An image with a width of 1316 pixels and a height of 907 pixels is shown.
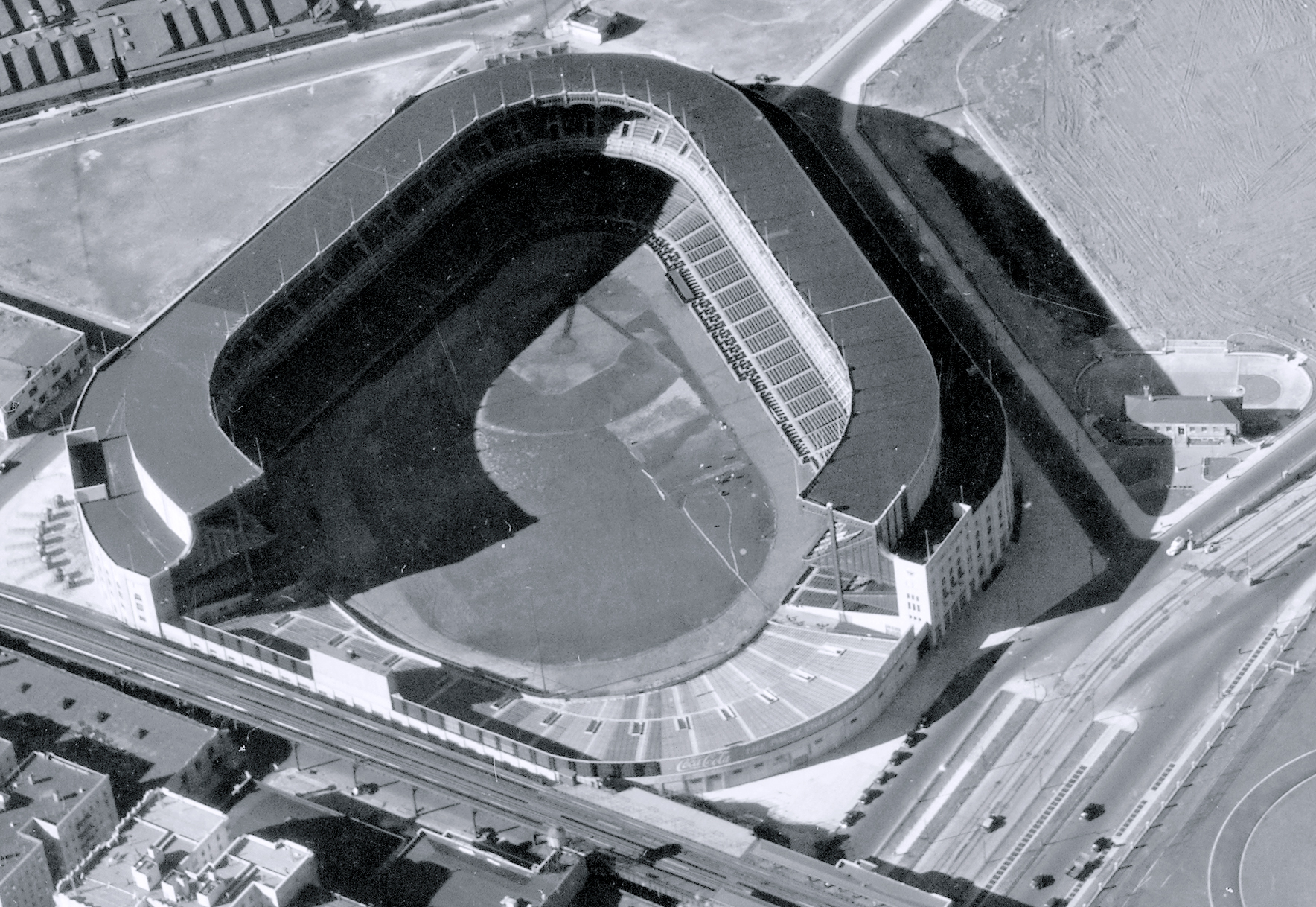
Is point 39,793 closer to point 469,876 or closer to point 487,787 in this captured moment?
point 487,787

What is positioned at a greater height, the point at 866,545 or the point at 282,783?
the point at 866,545

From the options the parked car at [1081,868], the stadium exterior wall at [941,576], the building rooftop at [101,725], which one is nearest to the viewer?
the parked car at [1081,868]

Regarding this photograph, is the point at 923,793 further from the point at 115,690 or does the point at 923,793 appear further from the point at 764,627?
the point at 115,690

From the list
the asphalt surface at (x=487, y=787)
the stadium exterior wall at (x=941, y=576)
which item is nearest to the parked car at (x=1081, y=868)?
the asphalt surface at (x=487, y=787)

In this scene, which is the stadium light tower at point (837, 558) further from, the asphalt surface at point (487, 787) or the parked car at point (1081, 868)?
the parked car at point (1081, 868)

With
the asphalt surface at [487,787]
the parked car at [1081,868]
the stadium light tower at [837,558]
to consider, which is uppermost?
the stadium light tower at [837,558]

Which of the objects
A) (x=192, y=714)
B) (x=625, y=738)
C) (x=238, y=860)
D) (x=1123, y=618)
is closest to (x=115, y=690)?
(x=192, y=714)

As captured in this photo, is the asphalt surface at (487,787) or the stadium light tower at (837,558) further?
the stadium light tower at (837,558)

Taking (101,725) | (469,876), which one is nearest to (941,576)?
(469,876)

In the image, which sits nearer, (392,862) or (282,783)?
(392,862)
